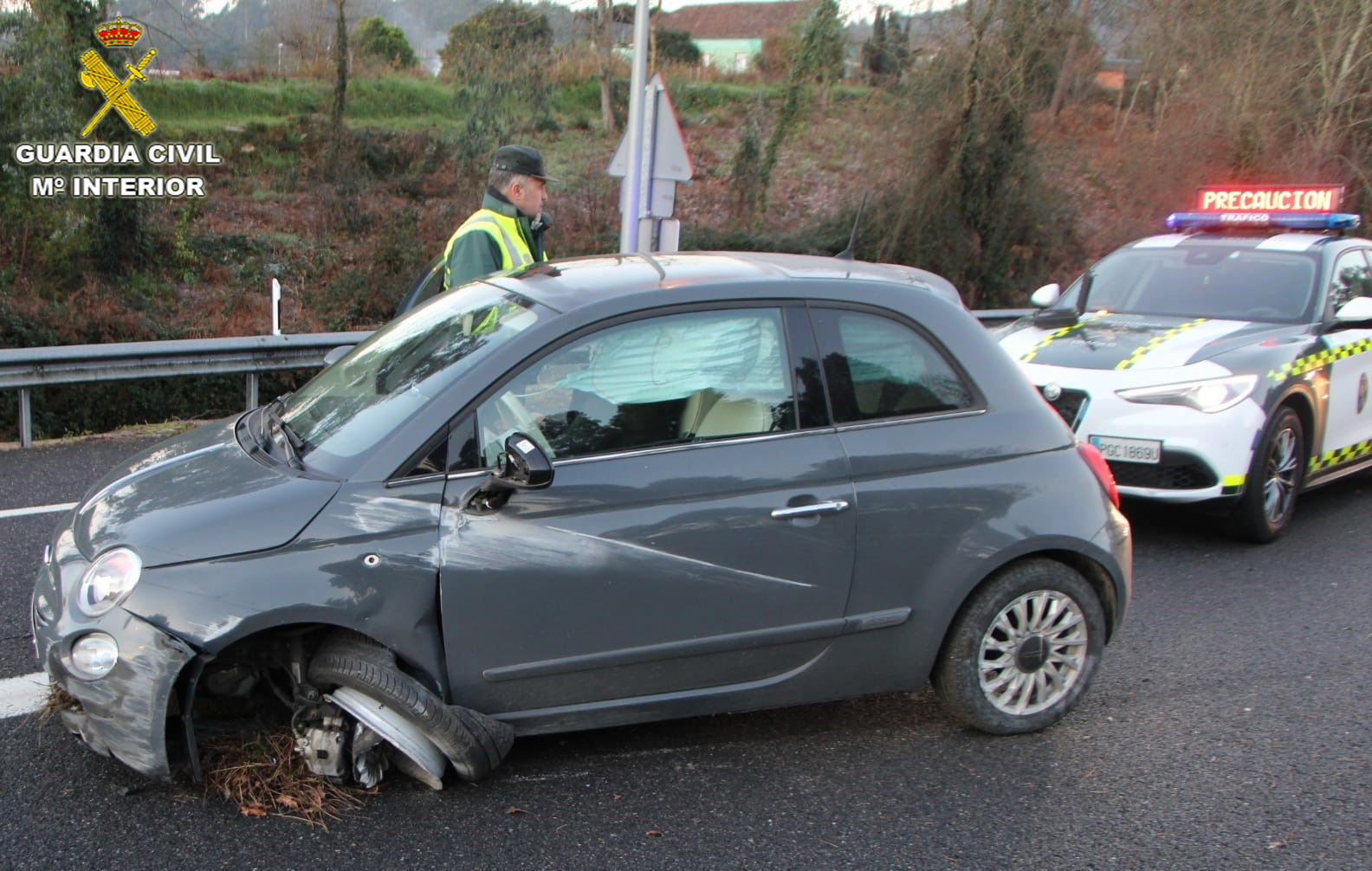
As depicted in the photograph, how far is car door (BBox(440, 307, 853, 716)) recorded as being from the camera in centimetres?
359

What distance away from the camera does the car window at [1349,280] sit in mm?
7590

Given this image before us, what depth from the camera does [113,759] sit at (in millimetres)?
3738

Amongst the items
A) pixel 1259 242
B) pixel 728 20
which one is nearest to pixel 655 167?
pixel 1259 242

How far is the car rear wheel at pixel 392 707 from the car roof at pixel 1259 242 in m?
6.55

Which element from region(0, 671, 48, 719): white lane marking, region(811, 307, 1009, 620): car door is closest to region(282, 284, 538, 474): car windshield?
region(811, 307, 1009, 620): car door

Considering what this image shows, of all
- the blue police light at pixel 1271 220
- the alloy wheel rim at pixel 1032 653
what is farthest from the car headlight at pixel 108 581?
the blue police light at pixel 1271 220

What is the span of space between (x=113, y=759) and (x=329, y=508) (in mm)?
1110

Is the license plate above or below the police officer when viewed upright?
below

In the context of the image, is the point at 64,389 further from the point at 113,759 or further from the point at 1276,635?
the point at 1276,635

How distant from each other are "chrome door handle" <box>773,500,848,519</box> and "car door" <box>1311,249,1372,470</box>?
464cm

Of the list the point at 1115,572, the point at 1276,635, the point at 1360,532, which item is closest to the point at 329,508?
the point at 1115,572

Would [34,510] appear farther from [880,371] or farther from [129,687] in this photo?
[880,371]

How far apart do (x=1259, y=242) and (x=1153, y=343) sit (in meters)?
1.64

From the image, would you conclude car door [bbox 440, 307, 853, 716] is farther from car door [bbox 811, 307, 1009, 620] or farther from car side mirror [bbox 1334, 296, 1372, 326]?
car side mirror [bbox 1334, 296, 1372, 326]
